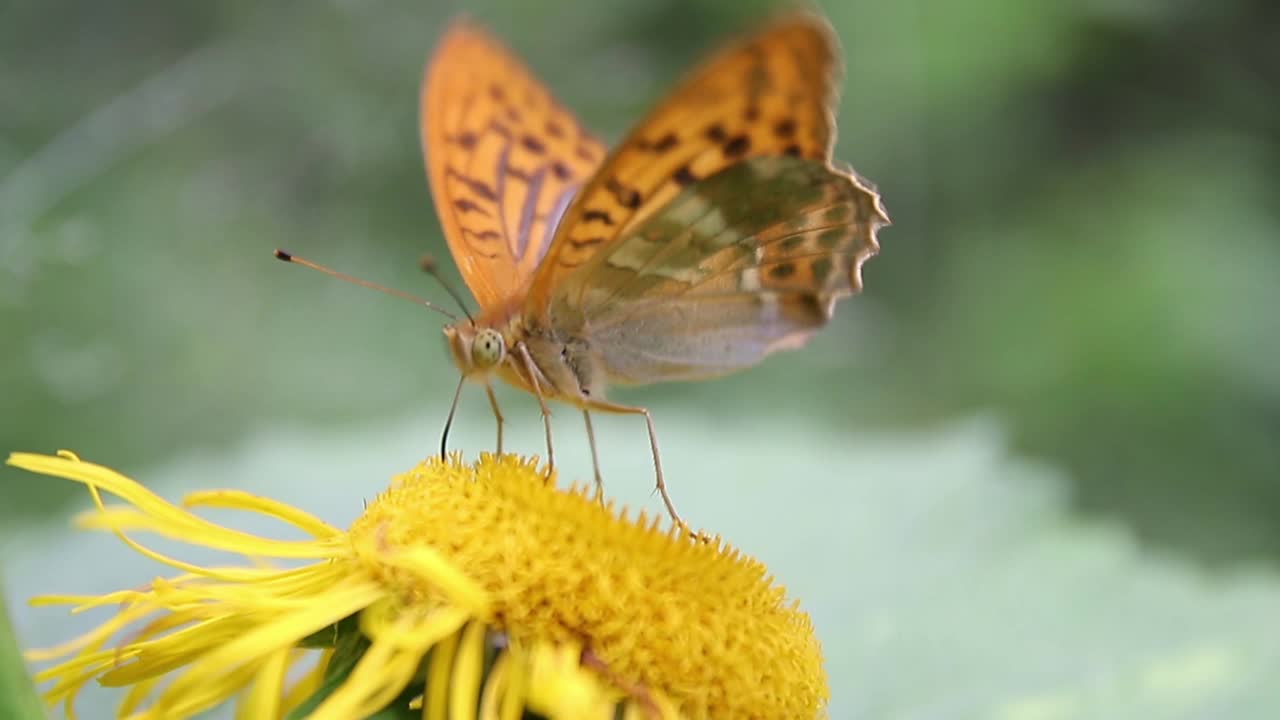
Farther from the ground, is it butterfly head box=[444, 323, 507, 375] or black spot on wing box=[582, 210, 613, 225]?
black spot on wing box=[582, 210, 613, 225]

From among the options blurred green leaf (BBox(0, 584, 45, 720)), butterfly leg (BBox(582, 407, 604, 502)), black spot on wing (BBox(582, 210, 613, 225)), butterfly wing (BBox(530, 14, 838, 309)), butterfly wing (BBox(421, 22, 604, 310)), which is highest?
butterfly wing (BBox(421, 22, 604, 310))

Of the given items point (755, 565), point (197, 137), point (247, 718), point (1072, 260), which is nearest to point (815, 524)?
point (755, 565)

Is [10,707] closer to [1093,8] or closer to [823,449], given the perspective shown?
[823,449]

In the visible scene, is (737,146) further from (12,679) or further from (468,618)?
(12,679)

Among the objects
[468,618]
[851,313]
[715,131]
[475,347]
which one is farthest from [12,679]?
[851,313]

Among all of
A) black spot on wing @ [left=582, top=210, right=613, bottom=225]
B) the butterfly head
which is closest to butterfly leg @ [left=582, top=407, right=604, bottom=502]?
the butterfly head

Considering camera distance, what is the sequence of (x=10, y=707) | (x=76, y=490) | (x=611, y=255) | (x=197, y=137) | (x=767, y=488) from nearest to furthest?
(x=10, y=707) → (x=611, y=255) → (x=767, y=488) → (x=76, y=490) → (x=197, y=137)

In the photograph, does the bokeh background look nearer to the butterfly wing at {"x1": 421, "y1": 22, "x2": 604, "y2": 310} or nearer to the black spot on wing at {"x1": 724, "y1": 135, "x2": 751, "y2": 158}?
the butterfly wing at {"x1": 421, "y1": 22, "x2": 604, "y2": 310}

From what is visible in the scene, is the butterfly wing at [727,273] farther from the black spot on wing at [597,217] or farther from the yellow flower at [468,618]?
the yellow flower at [468,618]

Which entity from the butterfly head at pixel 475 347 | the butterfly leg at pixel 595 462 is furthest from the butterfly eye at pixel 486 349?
the butterfly leg at pixel 595 462
